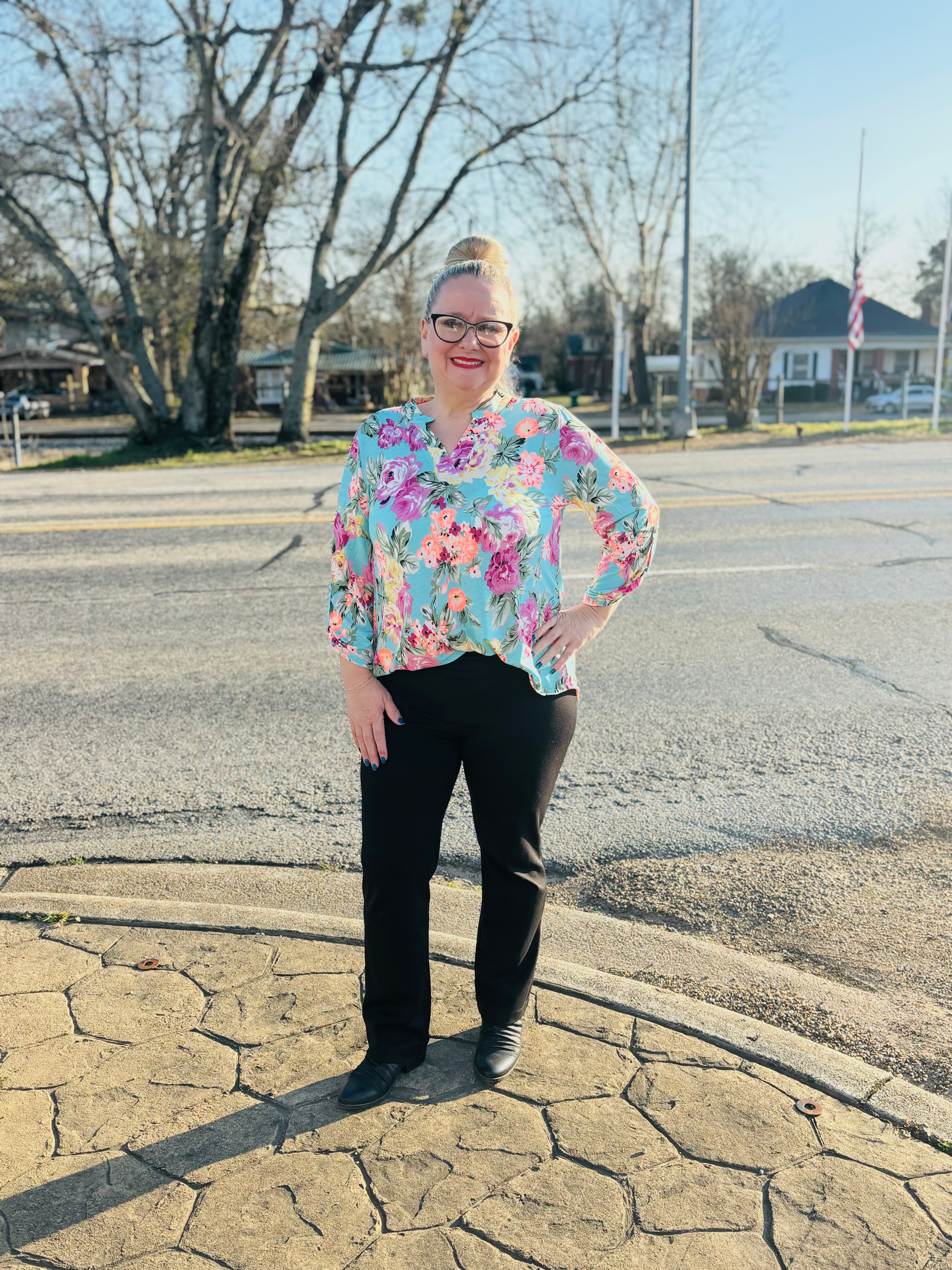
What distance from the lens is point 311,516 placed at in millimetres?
11688

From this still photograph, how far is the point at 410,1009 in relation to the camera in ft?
8.38

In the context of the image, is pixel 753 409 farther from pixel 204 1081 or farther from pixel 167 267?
pixel 204 1081

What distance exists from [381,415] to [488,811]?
0.96 metres

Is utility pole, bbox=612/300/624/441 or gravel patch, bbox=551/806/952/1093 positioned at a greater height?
utility pole, bbox=612/300/624/441

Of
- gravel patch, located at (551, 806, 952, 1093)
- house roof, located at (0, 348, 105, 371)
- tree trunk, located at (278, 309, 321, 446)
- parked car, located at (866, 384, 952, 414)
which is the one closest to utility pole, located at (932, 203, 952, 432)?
parked car, located at (866, 384, 952, 414)

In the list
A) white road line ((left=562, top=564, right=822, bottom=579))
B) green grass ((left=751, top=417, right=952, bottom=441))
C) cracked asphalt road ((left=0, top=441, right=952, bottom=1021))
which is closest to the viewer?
cracked asphalt road ((left=0, top=441, right=952, bottom=1021))

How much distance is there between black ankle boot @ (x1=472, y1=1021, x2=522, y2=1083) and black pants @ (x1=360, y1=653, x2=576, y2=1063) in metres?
0.02

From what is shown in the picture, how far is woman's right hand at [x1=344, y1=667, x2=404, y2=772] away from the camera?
8.18 ft

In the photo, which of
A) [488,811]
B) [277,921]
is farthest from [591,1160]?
[277,921]

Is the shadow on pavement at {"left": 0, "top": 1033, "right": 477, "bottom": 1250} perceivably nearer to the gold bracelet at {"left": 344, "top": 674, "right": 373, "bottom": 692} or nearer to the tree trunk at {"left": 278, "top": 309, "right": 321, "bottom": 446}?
the gold bracelet at {"left": 344, "top": 674, "right": 373, "bottom": 692}

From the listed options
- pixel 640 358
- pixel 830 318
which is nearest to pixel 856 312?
pixel 640 358

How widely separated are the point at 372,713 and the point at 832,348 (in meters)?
52.3

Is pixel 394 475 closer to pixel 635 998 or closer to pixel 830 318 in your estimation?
pixel 635 998

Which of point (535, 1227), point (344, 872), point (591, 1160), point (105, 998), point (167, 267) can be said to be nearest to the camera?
point (535, 1227)
